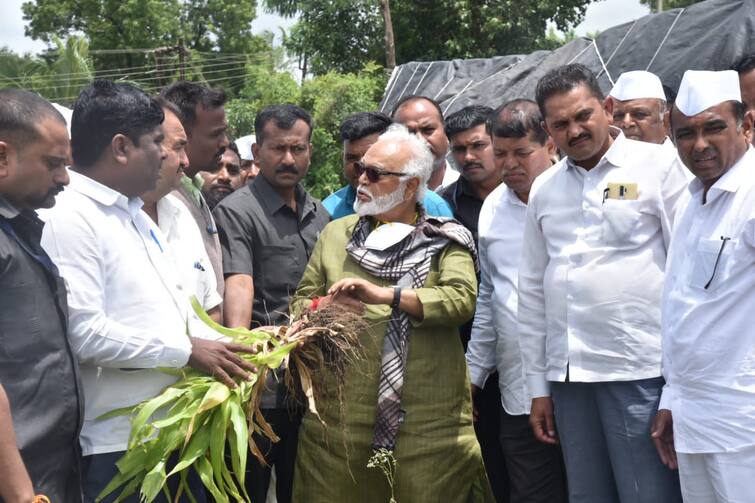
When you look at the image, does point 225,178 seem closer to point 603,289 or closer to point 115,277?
point 115,277

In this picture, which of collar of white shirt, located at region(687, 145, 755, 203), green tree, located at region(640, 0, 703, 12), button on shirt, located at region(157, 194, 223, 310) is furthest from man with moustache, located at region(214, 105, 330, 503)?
green tree, located at region(640, 0, 703, 12)

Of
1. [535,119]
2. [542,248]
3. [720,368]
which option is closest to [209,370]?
[542,248]

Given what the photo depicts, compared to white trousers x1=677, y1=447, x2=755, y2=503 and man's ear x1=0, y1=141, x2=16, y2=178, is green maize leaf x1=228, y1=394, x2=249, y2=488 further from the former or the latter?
white trousers x1=677, y1=447, x2=755, y2=503

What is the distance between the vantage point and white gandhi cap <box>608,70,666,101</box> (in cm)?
579

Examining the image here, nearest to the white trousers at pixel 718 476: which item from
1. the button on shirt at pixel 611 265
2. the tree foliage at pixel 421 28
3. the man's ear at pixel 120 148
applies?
the button on shirt at pixel 611 265

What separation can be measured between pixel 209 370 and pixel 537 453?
1.79 m

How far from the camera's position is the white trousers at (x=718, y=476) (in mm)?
3142

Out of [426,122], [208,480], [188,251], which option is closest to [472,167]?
[426,122]

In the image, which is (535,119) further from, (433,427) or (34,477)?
(34,477)

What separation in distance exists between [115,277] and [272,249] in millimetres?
1397

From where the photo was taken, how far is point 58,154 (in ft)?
9.46

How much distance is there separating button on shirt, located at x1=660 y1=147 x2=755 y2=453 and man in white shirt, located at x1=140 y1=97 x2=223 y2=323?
1871 millimetres

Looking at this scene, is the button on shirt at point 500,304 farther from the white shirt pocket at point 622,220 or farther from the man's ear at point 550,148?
the white shirt pocket at point 622,220

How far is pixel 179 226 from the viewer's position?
396 centimetres
